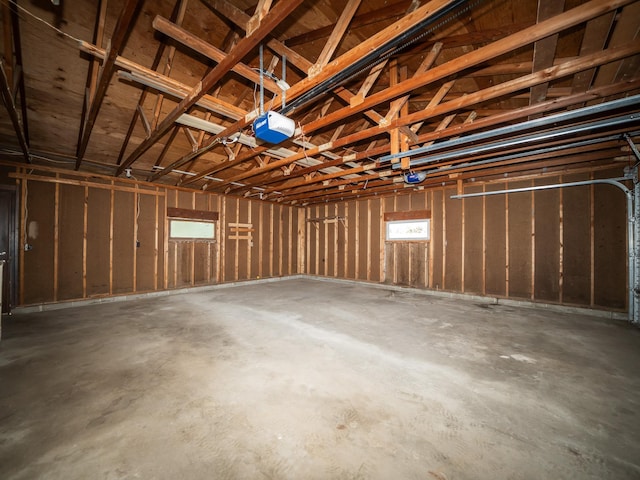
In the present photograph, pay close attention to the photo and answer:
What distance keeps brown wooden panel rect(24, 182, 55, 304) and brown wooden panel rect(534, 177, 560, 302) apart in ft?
31.1

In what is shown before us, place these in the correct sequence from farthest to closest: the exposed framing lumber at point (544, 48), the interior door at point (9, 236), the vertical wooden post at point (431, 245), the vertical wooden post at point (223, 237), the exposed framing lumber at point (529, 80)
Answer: the vertical wooden post at point (223, 237)
the vertical wooden post at point (431, 245)
the interior door at point (9, 236)
the exposed framing lumber at point (529, 80)
the exposed framing lumber at point (544, 48)

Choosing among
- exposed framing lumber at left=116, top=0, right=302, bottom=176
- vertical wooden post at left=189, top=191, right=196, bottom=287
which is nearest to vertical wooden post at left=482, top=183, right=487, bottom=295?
exposed framing lumber at left=116, top=0, right=302, bottom=176

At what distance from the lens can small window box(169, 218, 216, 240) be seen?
6.25m

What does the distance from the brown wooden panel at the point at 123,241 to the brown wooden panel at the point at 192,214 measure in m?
0.79

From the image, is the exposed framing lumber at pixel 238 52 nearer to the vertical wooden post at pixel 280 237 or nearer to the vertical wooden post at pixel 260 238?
the vertical wooden post at pixel 260 238

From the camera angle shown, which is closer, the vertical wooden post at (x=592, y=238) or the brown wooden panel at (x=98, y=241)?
the vertical wooden post at (x=592, y=238)

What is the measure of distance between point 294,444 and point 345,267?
6.56 meters

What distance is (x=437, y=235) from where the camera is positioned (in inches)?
249

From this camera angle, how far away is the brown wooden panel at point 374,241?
7.35 m

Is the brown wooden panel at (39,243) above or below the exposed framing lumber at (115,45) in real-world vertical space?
below

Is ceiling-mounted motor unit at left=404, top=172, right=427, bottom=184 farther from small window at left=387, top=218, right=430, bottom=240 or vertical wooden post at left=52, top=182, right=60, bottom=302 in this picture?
vertical wooden post at left=52, top=182, right=60, bottom=302

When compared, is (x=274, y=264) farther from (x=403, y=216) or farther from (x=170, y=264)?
A: (x=403, y=216)

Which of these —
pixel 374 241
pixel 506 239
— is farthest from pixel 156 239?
pixel 506 239

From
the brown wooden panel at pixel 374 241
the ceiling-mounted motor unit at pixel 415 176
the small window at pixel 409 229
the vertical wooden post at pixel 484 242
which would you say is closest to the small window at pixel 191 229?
the brown wooden panel at pixel 374 241
